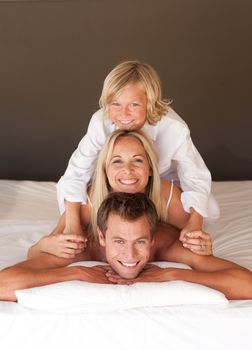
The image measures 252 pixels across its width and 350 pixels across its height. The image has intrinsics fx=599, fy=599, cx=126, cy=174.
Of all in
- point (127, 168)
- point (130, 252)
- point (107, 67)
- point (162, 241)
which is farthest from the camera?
point (107, 67)

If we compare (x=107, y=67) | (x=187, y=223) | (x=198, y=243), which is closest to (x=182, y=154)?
(x=187, y=223)

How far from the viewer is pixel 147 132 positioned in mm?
2076

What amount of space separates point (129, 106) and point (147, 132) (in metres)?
0.16

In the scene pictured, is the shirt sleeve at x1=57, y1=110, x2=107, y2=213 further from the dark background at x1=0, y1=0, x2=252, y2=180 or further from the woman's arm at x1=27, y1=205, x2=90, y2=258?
the dark background at x1=0, y1=0, x2=252, y2=180

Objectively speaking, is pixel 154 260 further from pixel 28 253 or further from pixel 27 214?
pixel 27 214

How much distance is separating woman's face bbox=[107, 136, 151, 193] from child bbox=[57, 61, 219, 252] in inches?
4.0

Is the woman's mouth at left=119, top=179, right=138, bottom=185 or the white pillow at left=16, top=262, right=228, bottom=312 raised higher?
the woman's mouth at left=119, top=179, right=138, bottom=185

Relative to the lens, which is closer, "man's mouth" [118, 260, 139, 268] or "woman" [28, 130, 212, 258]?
"man's mouth" [118, 260, 139, 268]

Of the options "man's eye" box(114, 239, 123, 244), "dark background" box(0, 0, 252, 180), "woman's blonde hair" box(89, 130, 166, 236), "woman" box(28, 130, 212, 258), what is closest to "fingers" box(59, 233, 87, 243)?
"woman" box(28, 130, 212, 258)

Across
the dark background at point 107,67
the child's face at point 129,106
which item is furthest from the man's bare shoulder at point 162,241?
the dark background at point 107,67

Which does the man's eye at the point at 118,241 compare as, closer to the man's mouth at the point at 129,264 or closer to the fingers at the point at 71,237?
the man's mouth at the point at 129,264

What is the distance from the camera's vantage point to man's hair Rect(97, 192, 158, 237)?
68.5 inches

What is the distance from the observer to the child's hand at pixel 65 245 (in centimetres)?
190

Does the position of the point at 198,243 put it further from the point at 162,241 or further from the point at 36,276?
the point at 36,276
